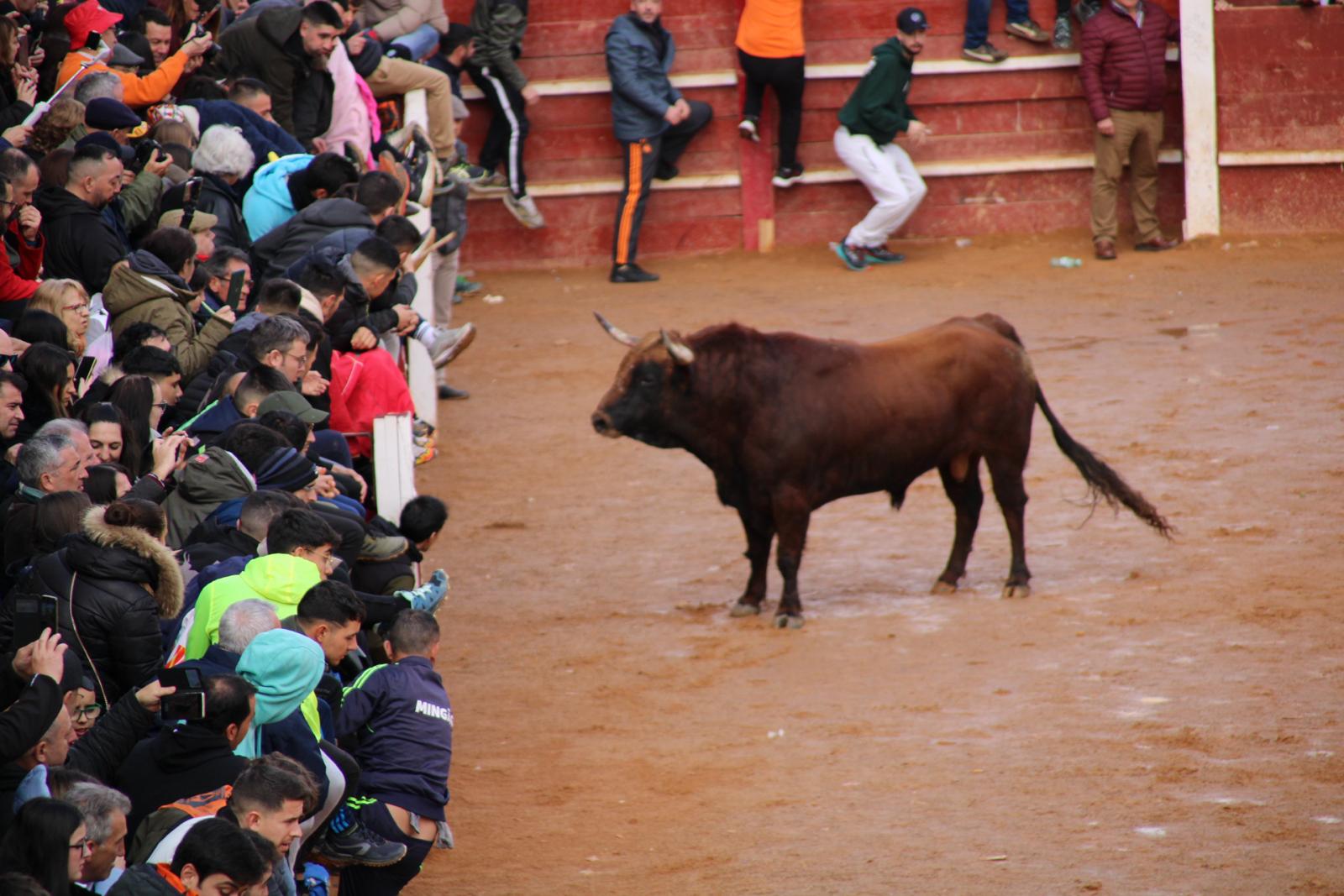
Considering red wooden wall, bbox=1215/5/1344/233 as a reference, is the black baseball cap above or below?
above

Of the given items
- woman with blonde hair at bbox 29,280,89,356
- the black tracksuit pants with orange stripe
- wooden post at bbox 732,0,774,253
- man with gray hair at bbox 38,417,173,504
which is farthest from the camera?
wooden post at bbox 732,0,774,253

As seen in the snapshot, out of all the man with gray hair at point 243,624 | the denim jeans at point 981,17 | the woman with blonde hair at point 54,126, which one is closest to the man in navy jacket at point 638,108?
the denim jeans at point 981,17

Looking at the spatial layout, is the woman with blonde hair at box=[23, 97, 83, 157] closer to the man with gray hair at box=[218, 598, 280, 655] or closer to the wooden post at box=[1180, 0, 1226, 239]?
the man with gray hair at box=[218, 598, 280, 655]

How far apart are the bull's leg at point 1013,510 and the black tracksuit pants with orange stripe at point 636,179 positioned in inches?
339

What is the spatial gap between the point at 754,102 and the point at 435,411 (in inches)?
261

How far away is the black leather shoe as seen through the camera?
1374 centimetres

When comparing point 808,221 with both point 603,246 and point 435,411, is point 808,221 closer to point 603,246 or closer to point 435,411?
point 603,246

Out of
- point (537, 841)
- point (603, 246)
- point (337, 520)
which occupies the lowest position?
point (603, 246)

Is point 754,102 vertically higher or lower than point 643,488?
higher

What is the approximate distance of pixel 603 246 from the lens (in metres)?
18.3

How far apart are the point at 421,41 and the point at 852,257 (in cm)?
491

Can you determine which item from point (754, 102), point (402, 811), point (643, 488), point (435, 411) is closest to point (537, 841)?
point (402, 811)

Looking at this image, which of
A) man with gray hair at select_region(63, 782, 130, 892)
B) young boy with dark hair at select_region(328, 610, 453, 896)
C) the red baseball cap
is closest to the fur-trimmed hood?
young boy with dark hair at select_region(328, 610, 453, 896)

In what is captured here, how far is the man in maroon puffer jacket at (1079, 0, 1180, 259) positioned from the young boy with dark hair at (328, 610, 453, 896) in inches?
508
